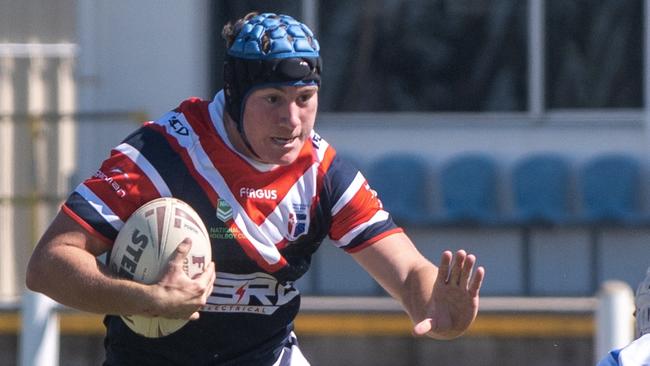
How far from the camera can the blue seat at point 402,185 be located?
10.2 metres

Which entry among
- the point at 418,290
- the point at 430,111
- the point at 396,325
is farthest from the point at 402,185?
the point at 418,290

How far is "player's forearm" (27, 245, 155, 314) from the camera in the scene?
3943mm

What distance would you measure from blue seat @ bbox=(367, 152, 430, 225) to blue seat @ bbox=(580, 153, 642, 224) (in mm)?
1101

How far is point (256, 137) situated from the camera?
4.25 meters

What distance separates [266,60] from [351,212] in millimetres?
558

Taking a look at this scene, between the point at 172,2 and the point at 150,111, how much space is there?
2.55ft

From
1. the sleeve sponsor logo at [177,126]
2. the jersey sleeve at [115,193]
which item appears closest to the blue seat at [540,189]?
the sleeve sponsor logo at [177,126]

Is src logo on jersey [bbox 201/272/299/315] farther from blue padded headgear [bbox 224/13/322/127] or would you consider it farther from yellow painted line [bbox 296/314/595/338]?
yellow painted line [bbox 296/314/595/338]

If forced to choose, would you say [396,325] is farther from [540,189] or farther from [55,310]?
[540,189]

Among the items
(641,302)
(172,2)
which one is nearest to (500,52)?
(172,2)

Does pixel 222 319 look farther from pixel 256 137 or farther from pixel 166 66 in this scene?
pixel 166 66

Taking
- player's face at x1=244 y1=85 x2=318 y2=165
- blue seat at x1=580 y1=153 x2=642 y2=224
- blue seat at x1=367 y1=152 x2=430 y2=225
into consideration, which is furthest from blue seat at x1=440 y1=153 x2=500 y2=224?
player's face at x1=244 y1=85 x2=318 y2=165

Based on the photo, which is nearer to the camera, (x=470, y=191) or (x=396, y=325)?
(x=396, y=325)

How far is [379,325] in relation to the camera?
8344 mm
